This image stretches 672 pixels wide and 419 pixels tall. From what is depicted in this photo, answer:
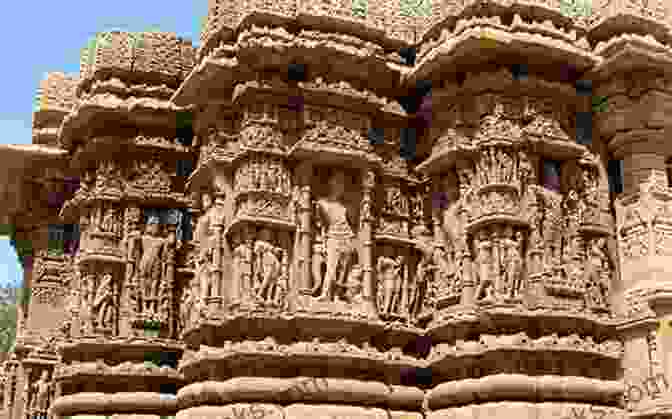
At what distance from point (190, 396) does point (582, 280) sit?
555 cm

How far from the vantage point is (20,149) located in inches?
609

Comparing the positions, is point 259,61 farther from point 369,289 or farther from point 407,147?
point 369,289

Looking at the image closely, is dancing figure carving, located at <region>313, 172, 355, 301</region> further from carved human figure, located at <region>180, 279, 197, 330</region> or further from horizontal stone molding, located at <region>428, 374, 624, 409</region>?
carved human figure, located at <region>180, 279, 197, 330</region>

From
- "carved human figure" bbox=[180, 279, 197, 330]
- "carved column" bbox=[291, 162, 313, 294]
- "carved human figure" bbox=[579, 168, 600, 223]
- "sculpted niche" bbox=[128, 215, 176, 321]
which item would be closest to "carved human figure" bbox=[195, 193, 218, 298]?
"carved human figure" bbox=[180, 279, 197, 330]

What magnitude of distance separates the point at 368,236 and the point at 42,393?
27.6 feet

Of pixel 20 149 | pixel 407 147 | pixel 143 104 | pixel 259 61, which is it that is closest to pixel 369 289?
pixel 407 147

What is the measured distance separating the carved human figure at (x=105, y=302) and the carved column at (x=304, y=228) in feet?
11.9

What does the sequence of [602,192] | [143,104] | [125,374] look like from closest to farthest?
[602,192], [125,374], [143,104]

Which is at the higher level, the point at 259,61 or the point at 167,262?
the point at 259,61

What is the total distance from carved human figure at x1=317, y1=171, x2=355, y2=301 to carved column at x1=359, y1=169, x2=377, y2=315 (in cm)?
17

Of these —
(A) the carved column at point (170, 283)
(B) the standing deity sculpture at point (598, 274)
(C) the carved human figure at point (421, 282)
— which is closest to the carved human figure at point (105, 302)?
(A) the carved column at point (170, 283)

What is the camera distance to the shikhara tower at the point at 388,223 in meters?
10.3

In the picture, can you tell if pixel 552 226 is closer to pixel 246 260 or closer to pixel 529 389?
pixel 529 389

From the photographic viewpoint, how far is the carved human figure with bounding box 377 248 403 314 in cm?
1127
